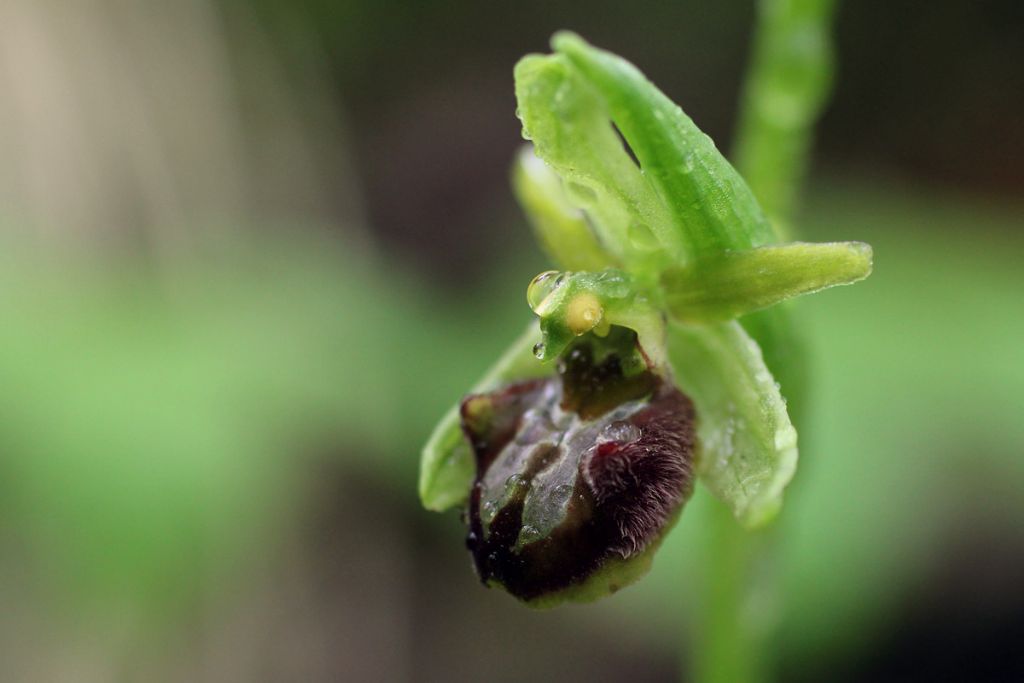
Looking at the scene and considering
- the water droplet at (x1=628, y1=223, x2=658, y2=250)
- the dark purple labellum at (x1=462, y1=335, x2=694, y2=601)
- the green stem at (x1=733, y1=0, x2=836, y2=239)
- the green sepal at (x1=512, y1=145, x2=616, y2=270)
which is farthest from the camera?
the green stem at (x1=733, y1=0, x2=836, y2=239)

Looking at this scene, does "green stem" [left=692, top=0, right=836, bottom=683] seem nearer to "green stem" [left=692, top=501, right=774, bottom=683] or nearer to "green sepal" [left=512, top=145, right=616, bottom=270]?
"green stem" [left=692, top=501, right=774, bottom=683]

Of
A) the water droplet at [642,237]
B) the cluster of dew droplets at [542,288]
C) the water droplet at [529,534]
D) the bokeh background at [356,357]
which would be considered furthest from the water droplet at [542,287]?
the bokeh background at [356,357]

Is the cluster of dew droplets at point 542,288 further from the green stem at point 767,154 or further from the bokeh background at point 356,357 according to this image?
the bokeh background at point 356,357

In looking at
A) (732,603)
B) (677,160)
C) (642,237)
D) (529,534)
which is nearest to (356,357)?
(732,603)

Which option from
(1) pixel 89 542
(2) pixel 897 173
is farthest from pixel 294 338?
(2) pixel 897 173

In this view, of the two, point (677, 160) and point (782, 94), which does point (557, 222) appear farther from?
point (782, 94)

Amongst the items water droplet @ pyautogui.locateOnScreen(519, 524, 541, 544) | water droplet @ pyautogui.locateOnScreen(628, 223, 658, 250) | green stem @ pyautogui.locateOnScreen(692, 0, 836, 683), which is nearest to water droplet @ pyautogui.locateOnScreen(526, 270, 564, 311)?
water droplet @ pyautogui.locateOnScreen(628, 223, 658, 250)
